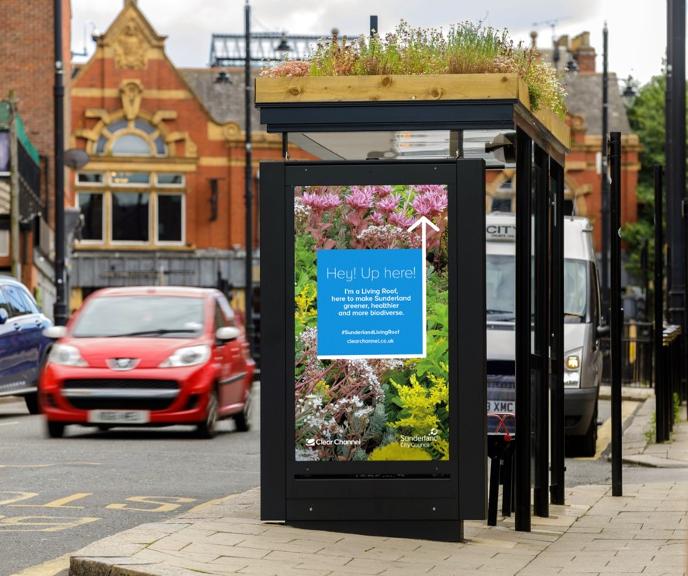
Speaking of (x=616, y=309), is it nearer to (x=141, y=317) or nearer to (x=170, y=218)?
(x=141, y=317)

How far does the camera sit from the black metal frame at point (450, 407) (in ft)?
27.2

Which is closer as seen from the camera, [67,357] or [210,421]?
[67,357]

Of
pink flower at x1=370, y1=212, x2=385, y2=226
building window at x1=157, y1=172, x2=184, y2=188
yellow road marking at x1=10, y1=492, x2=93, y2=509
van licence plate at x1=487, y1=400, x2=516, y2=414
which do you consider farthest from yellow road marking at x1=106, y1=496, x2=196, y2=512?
building window at x1=157, y1=172, x2=184, y2=188

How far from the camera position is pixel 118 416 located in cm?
1620

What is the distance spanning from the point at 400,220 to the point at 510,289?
25.0 feet

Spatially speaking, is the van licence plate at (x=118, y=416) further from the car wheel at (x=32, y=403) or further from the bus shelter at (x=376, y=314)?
the bus shelter at (x=376, y=314)

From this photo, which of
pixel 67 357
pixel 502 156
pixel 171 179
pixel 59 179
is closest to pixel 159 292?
pixel 67 357

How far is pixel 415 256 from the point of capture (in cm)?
832

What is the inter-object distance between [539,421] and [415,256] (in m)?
1.95

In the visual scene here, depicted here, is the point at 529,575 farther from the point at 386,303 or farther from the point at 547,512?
the point at 547,512

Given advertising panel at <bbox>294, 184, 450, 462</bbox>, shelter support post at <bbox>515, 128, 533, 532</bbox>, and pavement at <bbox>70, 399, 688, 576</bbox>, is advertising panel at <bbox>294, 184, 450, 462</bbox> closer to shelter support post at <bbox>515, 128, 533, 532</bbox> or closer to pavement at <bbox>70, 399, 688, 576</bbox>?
pavement at <bbox>70, 399, 688, 576</bbox>

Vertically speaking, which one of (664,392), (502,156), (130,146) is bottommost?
(664,392)

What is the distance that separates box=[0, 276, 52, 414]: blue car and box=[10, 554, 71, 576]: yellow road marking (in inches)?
495

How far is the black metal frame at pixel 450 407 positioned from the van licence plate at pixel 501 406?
5.31 meters
